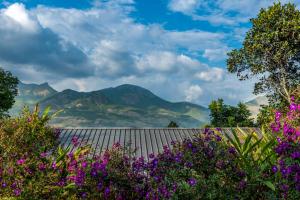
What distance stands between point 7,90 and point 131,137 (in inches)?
992

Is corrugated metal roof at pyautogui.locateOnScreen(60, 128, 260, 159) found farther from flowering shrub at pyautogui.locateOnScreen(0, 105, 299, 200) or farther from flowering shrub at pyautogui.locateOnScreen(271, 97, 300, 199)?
flowering shrub at pyautogui.locateOnScreen(271, 97, 300, 199)

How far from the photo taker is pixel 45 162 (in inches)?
354

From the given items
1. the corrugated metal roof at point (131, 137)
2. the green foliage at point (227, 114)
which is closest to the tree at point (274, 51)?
the green foliage at point (227, 114)

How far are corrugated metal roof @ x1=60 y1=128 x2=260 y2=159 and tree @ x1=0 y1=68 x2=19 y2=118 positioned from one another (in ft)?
71.9

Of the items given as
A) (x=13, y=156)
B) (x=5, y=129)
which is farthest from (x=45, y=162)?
(x=5, y=129)

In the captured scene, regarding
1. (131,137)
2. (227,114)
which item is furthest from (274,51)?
(131,137)

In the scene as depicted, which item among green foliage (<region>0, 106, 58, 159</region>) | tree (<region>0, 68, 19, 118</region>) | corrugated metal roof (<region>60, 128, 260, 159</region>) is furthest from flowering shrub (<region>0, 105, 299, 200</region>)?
tree (<region>0, 68, 19, 118</region>)

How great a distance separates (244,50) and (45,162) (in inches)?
838

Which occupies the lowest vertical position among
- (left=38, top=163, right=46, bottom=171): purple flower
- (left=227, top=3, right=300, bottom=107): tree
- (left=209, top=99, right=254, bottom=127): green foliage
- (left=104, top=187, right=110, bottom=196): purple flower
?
(left=104, top=187, right=110, bottom=196): purple flower

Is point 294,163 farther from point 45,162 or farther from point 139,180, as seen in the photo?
point 45,162

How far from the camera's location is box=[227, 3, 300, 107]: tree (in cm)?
2525

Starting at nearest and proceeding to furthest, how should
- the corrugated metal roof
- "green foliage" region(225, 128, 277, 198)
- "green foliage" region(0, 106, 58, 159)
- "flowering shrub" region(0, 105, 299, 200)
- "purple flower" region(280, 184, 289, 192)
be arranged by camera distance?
"purple flower" region(280, 184, 289, 192)
"flowering shrub" region(0, 105, 299, 200)
"green foliage" region(225, 128, 277, 198)
"green foliage" region(0, 106, 58, 159)
the corrugated metal roof

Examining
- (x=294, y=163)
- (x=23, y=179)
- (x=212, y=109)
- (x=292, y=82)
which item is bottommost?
(x=23, y=179)

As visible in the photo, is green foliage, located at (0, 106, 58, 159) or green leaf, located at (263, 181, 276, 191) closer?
green leaf, located at (263, 181, 276, 191)
